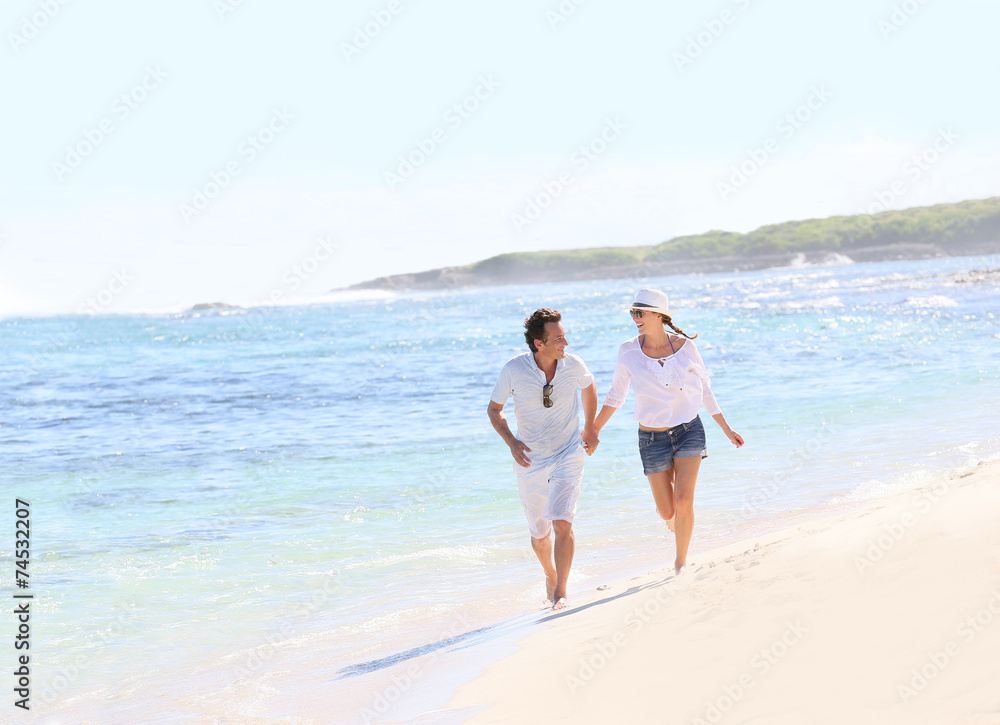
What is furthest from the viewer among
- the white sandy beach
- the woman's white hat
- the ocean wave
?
the ocean wave

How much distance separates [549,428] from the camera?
5.80 meters

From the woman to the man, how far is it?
0.24 meters

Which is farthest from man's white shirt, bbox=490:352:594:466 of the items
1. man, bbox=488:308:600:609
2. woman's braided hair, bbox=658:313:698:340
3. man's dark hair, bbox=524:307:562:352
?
woman's braided hair, bbox=658:313:698:340

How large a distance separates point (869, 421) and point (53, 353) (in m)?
37.8

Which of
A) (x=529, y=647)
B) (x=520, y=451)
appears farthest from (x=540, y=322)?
(x=529, y=647)

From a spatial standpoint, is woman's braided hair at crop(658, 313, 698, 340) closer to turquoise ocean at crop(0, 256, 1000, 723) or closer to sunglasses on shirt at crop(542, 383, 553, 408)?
sunglasses on shirt at crop(542, 383, 553, 408)

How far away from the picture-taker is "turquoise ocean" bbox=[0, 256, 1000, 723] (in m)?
5.70

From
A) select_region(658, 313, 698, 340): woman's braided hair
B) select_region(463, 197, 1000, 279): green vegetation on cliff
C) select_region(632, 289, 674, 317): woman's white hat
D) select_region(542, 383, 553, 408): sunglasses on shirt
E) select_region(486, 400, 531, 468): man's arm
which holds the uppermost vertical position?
select_region(463, 197, 1000, 279): green vegetation on cliff

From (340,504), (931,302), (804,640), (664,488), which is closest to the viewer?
(804,640)

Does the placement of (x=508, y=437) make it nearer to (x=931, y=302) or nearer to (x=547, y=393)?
(x=547, y=393)

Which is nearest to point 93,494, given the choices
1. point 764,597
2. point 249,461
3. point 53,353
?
point 249,461

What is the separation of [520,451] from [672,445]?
978 millimetres

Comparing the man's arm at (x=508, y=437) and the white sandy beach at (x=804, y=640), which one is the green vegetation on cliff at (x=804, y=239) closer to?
the man's arm at (x=508, y=437)

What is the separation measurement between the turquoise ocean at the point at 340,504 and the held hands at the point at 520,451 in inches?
40.0
